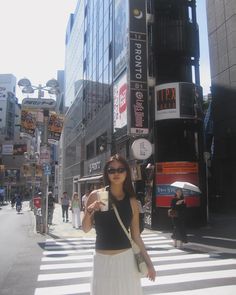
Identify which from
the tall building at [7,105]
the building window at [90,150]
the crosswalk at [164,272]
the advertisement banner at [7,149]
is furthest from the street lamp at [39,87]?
the tall building at [7,105]

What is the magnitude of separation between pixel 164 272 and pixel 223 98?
21015 millimetres

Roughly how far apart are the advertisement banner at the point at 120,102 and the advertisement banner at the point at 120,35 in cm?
91

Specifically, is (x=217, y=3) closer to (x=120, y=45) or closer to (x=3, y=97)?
(x=120, y=45)

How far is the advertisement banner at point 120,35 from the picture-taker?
2595 centimetres

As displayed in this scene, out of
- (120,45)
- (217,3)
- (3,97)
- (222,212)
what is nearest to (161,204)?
(222,212)

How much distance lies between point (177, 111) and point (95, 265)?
18285 millimetres

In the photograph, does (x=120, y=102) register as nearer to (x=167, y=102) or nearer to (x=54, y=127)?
(x=167, y=102)

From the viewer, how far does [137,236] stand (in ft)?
12.8

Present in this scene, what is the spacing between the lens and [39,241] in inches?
635

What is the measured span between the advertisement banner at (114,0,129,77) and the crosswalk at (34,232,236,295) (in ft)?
49.4

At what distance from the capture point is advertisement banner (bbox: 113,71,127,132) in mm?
24750

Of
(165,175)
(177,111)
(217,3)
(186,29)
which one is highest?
(217,3)

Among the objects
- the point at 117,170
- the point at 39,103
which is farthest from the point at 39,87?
the point at 117,170

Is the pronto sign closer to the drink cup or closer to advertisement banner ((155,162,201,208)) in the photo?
advertisement banner ((155,162,201,208))
